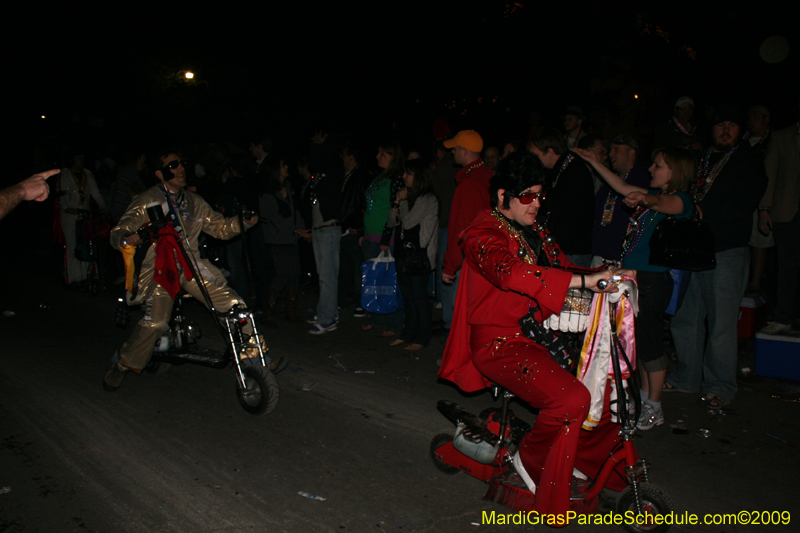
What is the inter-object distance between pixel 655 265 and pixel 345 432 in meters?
2.85

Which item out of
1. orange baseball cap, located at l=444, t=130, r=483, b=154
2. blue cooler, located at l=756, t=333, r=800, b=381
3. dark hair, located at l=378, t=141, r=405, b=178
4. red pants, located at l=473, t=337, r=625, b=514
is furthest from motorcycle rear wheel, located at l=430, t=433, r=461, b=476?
dark hair, located at l=378, t=141, r=405, b=178

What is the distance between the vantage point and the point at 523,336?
3.48 metres

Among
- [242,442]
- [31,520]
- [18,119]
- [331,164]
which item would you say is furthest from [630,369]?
Answer: [18,119]

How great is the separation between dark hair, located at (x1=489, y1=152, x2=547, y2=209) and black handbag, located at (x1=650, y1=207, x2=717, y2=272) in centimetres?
159

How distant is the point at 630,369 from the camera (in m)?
3.20

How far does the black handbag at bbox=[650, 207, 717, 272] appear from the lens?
175 inches

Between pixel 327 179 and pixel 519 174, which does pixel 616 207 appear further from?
pixel 327 179

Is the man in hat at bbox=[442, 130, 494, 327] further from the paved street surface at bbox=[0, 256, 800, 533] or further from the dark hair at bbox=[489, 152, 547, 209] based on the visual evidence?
the dark hair at bbox=[489, 152, 547, 209]

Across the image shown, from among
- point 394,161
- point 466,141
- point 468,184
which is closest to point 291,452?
point 468,184

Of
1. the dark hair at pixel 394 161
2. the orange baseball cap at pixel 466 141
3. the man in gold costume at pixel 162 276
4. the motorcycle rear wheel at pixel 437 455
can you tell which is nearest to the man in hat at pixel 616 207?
the orange baseball cap at pixel 466 141

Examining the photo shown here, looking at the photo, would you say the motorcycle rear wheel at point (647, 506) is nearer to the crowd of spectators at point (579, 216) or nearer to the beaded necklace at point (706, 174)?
the crowd of spectators at point (579, 216)

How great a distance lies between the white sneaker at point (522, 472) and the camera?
3.37 meters

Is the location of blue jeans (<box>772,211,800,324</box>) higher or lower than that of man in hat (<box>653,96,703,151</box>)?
lower

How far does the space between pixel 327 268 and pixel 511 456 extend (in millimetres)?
4541
